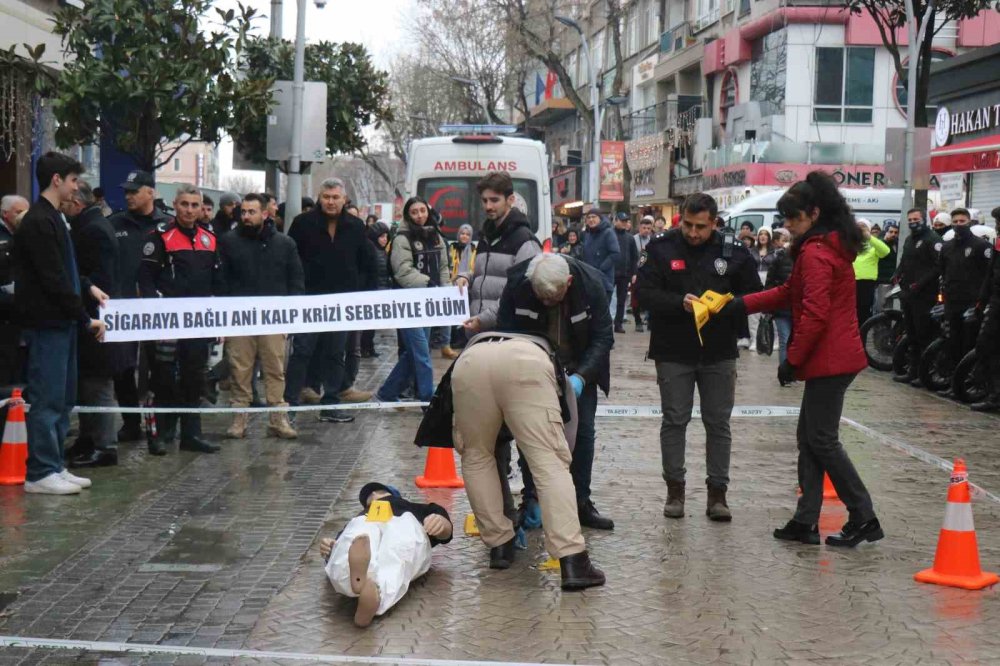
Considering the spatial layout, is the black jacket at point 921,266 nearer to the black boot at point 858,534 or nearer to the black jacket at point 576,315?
the black boot at point 858,534

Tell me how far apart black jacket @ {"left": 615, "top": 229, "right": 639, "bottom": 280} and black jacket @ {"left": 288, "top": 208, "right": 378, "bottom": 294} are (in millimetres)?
10264

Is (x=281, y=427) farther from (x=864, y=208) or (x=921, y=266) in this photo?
(x=864, y=208)

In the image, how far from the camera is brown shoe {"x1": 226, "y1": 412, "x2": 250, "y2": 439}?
1058 centimetres

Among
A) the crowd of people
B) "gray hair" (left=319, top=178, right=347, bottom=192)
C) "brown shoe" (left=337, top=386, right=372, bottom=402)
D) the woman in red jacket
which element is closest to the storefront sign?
"brown shoe" (left=337, top=386, right=372, bottom=402)

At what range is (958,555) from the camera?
6504mm

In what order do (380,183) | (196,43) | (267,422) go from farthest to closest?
1. (380,183)
2. (196,43)
3. (267,422)

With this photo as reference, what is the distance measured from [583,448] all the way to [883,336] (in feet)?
33.4

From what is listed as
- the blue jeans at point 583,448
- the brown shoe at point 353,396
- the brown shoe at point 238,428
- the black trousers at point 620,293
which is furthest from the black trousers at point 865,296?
the blue jeans at point 583,448

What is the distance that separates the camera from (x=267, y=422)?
37.4ft

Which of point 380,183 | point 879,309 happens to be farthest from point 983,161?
point 380,183

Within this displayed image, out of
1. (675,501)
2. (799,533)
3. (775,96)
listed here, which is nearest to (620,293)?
(675,501)

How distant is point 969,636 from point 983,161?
19391mm

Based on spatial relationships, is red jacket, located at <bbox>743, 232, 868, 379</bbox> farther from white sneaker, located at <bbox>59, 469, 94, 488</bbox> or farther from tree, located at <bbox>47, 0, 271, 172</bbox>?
tree, located at <bbox>47, 0, 271, 172</bbox>

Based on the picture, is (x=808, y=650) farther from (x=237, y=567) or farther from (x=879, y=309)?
(x=879, y=309)
